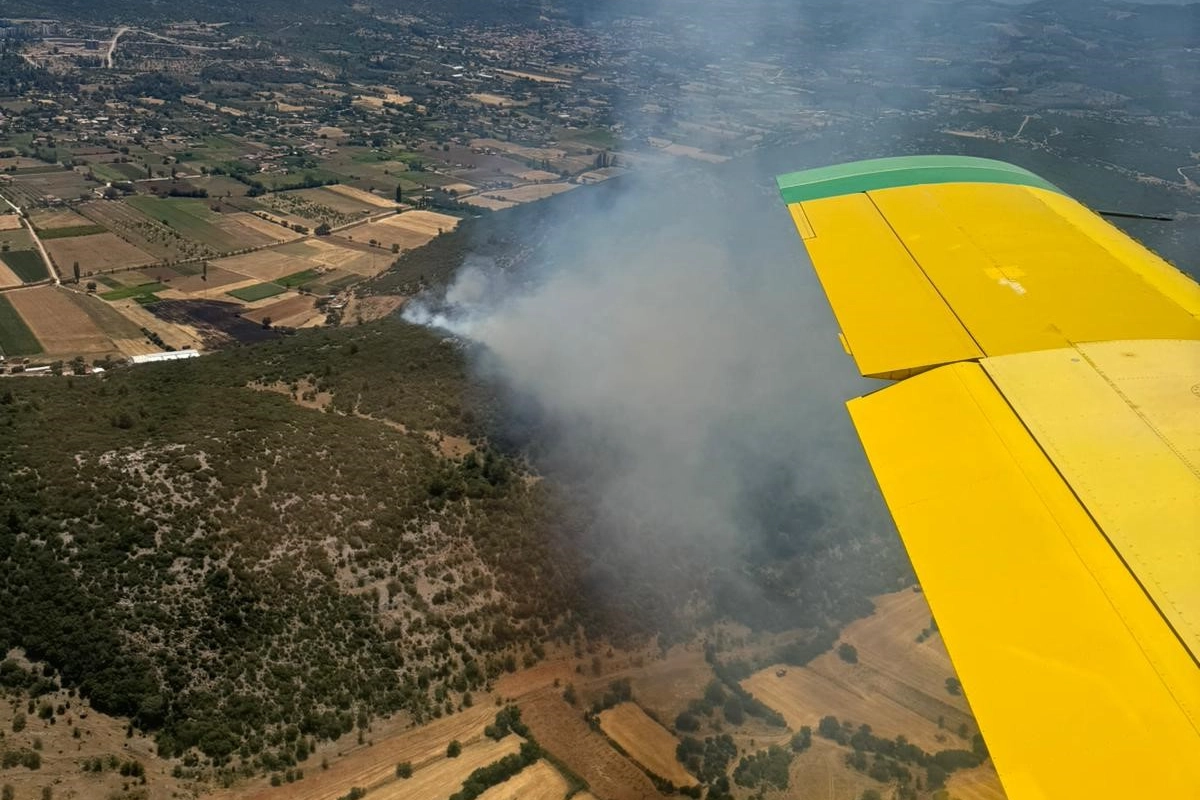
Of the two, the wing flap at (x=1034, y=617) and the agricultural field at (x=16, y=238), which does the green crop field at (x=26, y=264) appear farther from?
the wing flap at (x=1034, y=617)

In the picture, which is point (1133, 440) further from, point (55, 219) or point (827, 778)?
point (55, 219)

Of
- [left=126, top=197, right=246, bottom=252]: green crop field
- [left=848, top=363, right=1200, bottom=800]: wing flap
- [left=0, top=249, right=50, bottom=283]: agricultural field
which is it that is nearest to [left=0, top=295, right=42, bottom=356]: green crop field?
[left=0, top=249, right=50, bottom=283]: agricultural field

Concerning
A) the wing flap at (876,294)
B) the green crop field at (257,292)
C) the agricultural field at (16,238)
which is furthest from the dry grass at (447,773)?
the agricultural field at (16,238)

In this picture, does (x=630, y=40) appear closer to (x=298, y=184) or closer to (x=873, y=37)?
(x=873, y=37)

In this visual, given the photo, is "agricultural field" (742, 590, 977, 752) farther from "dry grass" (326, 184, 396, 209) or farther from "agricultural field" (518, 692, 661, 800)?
"dry grass" (326, 184, 396, 209)

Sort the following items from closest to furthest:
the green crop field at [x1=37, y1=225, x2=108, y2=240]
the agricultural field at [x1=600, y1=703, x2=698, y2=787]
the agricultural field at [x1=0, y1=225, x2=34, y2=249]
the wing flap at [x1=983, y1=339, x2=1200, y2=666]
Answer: the wing flap at [x1=983, y1=339, x2=1200, y2=666]
the agricultural field at [x1=600, y1=703, x2=698, y2=787]
the agricultural field at [x1=0, y1=225, x2=34, y2=249]
the green crop field at [x1=37, y1=225, x2=108, y2=240]

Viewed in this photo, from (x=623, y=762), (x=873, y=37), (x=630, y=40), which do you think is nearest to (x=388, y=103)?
(x=630, y=40)
